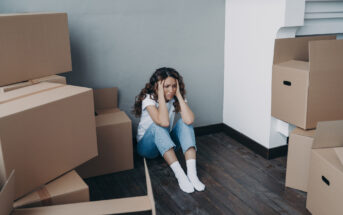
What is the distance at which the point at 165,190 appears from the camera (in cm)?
191

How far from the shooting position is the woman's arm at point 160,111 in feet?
6.63

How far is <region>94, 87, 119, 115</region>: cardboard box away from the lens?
2.22 m

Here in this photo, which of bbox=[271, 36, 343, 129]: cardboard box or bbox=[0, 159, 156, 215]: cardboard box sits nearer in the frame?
bbox=[0, 159, 156, 215]: cardboard box

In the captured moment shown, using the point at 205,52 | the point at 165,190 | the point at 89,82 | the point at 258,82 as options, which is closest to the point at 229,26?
the point at 205,52

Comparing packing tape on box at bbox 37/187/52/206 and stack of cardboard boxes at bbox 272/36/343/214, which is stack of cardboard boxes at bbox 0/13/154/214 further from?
stack of cardboard boxes at bbox 272/36/343/214

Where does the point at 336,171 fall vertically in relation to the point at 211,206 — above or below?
above

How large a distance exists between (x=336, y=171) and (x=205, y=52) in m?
1.40

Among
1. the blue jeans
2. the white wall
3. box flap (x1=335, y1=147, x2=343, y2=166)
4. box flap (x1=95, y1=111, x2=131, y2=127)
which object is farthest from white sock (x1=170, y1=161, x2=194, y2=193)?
box flap (x1=335, y1=147, x2=343, y2=166)

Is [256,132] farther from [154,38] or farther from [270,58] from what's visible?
[154,38]

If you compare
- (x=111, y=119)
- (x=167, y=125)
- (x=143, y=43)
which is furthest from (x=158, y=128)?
(x=143, y=43)

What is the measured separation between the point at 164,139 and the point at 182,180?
0.27m

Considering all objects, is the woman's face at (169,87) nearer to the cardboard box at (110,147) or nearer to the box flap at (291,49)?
the cardboard box at (110,147)

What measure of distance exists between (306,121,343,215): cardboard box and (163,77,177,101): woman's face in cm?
91

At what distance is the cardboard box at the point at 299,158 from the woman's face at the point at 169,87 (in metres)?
0.76
